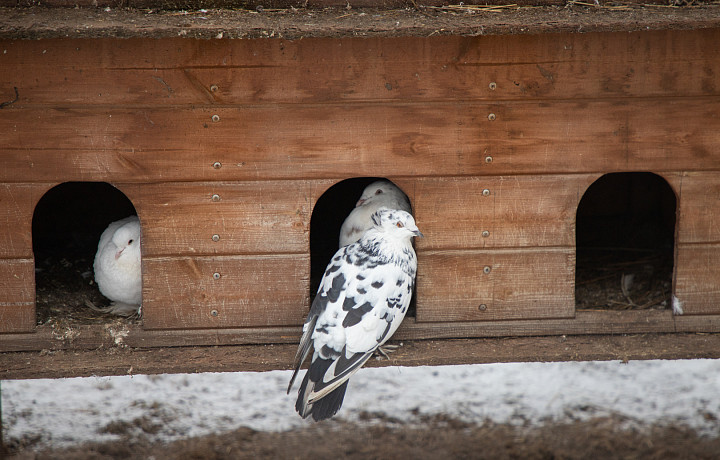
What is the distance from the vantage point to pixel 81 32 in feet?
6.66

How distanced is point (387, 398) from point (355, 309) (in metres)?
1.21

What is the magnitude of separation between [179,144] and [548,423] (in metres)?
1.93

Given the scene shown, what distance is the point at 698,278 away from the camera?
2645 millimetres

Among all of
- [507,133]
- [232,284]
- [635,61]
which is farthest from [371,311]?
[635,61]

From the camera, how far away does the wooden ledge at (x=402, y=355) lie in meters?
2.52

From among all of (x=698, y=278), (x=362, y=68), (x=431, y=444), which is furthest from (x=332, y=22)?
(x=431, y=444)

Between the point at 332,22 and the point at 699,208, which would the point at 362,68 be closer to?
the point at 332,22

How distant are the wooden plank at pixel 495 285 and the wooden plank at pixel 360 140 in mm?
298

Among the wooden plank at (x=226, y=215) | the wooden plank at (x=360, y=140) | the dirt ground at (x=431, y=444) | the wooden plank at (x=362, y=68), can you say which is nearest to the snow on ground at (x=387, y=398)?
the dirt ground at (x=431, y=444)

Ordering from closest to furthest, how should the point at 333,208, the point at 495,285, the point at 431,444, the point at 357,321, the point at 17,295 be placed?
1. the point at 357,321
2. the point at 17,295
3. the point at 495,285
4. the point at 431,444
5. the point at 333,208

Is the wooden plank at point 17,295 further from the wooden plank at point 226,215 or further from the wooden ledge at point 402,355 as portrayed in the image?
the wooden plank at point 226,215

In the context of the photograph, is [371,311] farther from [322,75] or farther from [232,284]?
[322,75]

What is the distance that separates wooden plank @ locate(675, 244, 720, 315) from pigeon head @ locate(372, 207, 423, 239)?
94cm

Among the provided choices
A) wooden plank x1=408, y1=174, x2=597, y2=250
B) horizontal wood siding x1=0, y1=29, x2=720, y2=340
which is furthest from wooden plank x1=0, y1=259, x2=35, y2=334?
wooden plank x1=408, y1=174, x2=597, y2=250
